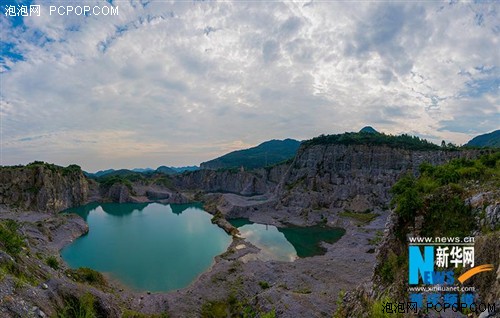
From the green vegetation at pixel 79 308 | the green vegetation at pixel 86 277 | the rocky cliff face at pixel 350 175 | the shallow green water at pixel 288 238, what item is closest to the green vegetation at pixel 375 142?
the rocky cliff face at pixel 350 175

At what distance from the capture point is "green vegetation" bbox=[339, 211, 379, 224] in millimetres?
53903

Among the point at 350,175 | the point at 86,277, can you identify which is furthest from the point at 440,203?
the point at 350,175

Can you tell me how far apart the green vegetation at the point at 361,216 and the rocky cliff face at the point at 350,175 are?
6.26 ft

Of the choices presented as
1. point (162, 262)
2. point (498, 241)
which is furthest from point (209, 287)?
point (498, 241)

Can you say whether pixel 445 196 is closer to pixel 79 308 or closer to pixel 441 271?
pixel 441 271

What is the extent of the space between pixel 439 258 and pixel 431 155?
57.8m

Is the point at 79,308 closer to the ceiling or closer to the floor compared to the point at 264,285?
closer to the ceiling

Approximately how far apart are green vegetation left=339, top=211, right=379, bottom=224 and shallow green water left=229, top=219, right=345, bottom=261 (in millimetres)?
5796

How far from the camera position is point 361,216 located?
56125mm

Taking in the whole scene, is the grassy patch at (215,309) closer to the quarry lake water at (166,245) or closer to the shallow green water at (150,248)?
the quarry lake water at (166,245)

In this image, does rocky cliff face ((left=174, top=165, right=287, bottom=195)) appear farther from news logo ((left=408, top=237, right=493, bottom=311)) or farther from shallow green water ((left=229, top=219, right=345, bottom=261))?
news logo ((left=408, top=237, right=493, bottom=311))

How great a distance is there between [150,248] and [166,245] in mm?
2619

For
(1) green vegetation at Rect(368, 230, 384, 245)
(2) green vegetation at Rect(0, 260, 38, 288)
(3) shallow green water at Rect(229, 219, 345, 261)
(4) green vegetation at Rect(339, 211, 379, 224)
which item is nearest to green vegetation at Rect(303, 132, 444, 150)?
(4) green vegetation at Rect(339, 211, 379, 224)

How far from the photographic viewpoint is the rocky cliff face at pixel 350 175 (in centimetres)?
6069
